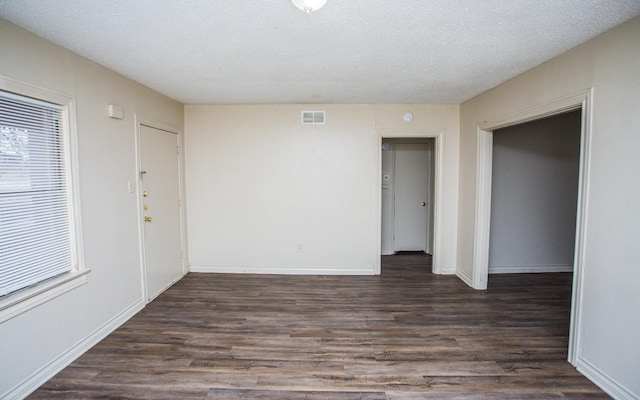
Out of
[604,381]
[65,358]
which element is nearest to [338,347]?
[604,381]

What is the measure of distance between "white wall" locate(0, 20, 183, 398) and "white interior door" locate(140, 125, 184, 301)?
20 centimetres

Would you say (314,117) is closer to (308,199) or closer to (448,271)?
(308,199)

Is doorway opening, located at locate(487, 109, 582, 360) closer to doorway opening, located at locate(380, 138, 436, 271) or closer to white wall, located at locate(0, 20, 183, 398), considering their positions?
doorway opening, located at locate(380, 138, 436, 271)

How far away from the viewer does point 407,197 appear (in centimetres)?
546

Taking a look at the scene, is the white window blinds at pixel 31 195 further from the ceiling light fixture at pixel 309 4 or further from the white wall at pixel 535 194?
the white wall at pixel 535 194

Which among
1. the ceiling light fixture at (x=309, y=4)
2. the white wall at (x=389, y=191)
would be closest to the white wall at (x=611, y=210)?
the ceiling light fixture at (x=309, y=4)

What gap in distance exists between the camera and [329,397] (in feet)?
6.42

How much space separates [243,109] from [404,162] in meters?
2.97

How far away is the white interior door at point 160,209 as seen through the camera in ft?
11.1

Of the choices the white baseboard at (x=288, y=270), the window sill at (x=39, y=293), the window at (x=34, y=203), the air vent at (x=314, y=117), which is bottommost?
the white baseboard at (x=288, y=270)

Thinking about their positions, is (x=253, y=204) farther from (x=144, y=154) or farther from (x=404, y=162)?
(x=404, y=162)

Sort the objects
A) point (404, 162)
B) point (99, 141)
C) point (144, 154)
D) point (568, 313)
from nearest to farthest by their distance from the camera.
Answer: point (99, 141)
point (568, 313)
point (144, 154)
point (404, 162)

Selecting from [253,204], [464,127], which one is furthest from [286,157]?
[464,127]

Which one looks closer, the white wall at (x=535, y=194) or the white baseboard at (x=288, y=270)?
the white wall at (x=535, y=194)
